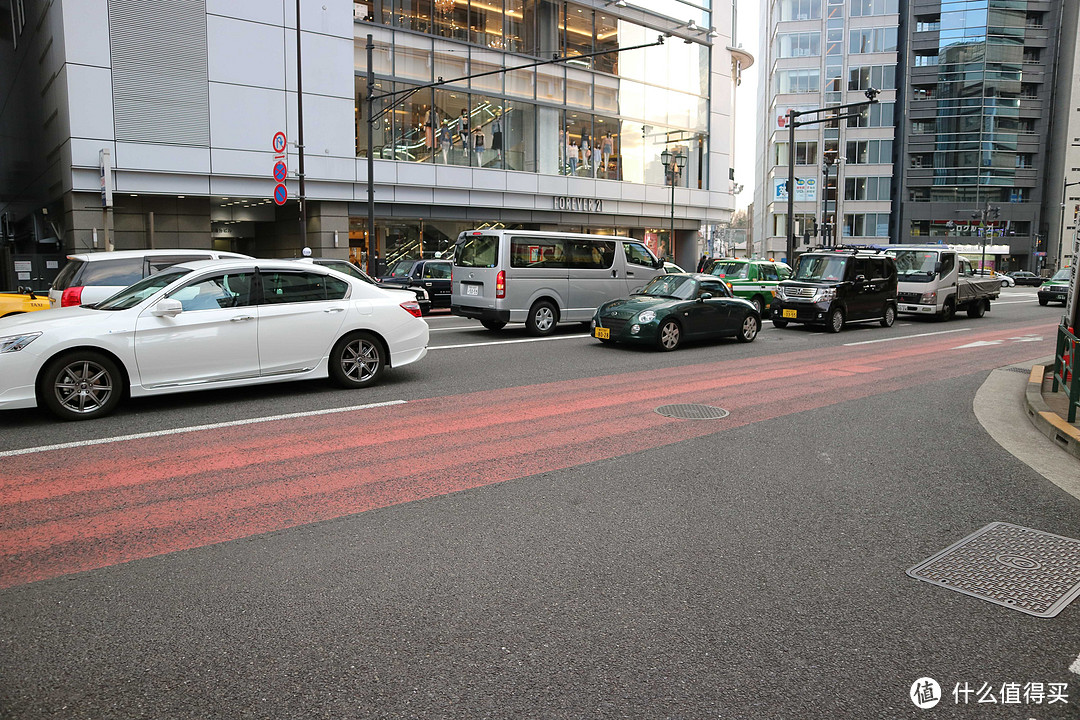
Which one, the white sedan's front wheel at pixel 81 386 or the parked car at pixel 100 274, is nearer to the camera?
the white sedan's front wheel at pixel 81 386

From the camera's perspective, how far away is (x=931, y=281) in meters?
21.6

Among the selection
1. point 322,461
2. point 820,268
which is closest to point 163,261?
point 322,461

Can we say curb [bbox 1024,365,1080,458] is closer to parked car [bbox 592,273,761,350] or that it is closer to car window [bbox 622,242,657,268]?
parked car [bbox 592,273,761,350]

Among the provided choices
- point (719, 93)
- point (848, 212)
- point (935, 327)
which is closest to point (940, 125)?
point (848, 212)

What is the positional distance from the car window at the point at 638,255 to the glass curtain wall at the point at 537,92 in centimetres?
1261

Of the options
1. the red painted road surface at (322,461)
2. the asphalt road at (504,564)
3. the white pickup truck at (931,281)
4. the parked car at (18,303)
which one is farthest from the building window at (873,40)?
the parked car at (18,303)

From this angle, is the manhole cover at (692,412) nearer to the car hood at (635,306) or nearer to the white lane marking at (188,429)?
the white lane marking at (188,429)

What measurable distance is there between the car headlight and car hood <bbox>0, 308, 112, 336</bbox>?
0.21ft

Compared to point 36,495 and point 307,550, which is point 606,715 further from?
point 36,495

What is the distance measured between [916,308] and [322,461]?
20.1 m

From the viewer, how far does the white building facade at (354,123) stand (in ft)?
78.9

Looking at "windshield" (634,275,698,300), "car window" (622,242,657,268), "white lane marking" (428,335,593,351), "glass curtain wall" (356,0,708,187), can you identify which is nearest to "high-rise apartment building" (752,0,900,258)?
"glass curtain wall" (356,0,708,187)

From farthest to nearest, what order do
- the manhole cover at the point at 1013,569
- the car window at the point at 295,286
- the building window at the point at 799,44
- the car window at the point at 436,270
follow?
the building window at the point at 799,44, the car window at the point at 436,270, the car window at the point at 295,286, the manhole cover at the point at 1013,569

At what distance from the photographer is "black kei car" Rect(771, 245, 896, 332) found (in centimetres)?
1833
